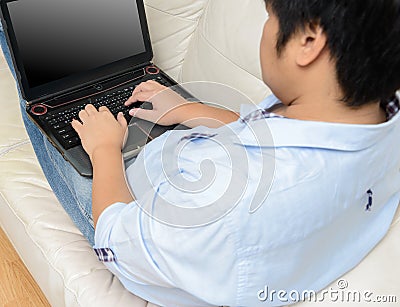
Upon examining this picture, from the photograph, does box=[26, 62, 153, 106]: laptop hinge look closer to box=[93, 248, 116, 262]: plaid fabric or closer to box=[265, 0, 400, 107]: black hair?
box=[93, 248, 116, 262]: plaid fabric

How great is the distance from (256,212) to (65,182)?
1.83 ft

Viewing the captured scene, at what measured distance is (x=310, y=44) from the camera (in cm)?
69

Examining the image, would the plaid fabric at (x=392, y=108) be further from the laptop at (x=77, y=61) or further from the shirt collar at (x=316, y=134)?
the laptop at (x=77, y=61)

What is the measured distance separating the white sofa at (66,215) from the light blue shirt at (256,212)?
9cm

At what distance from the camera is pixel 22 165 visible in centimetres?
133

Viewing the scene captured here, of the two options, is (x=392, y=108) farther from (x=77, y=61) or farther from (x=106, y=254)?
(x=77, y=61)

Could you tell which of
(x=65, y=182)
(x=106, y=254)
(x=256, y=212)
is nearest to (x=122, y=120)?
(x=65, y=182)

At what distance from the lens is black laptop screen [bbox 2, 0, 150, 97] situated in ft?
3.69

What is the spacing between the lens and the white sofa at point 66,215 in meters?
0.99

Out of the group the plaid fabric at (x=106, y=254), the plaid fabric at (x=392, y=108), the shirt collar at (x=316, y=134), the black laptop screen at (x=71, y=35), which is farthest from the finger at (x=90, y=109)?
the plaid fabric at (x=392, y=108)

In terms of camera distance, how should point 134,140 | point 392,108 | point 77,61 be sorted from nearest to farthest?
point 392,108 < point 134,140 < point 77,61

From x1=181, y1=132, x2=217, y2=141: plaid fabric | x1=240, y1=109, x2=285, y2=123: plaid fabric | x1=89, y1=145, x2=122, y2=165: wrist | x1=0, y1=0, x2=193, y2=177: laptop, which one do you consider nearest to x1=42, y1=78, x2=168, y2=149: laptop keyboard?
x1=0, y1=0, x2=193, y2=177: laptop

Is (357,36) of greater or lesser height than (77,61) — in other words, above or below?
above

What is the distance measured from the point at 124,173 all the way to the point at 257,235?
35 centimetres
